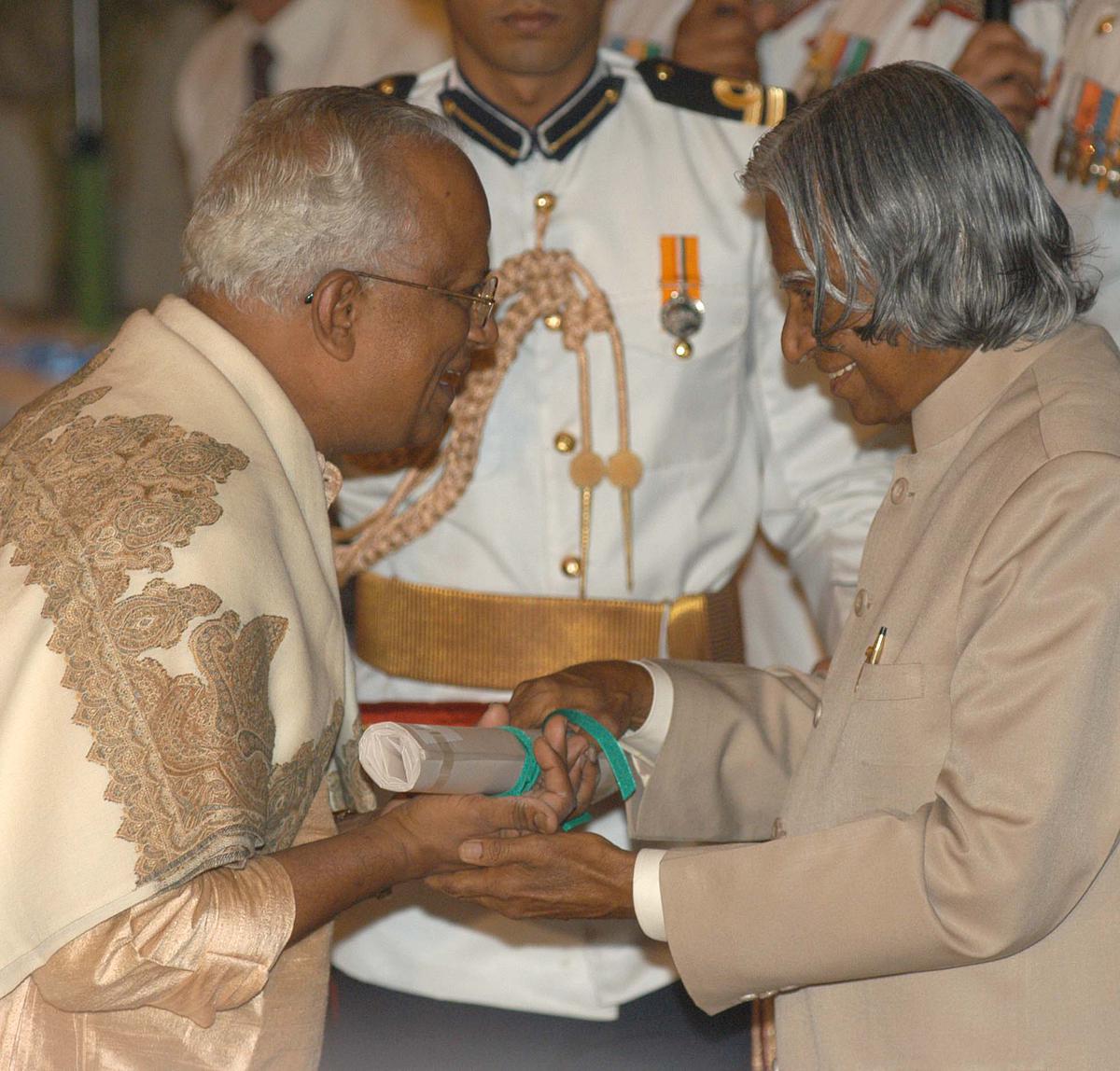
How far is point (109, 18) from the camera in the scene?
6.61 m

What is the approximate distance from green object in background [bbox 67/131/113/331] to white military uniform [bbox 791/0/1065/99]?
382 cm

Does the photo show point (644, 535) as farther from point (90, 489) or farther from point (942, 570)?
point (90, 489)

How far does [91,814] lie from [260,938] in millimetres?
203

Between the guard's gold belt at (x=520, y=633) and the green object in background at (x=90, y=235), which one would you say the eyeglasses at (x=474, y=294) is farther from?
the green object in background at (x=90, y=235)

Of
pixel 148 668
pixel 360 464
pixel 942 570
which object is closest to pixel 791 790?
pixel 942 570

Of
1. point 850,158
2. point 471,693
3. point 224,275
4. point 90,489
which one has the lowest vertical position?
point 471,693

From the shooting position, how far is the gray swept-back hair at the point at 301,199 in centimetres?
186

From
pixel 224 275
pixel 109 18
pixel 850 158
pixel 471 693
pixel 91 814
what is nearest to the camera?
pixel 91 814

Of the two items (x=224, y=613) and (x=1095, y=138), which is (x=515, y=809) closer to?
(x=224, y=613)

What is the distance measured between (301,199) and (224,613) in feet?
1.64

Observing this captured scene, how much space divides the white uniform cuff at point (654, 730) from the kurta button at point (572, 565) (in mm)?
409

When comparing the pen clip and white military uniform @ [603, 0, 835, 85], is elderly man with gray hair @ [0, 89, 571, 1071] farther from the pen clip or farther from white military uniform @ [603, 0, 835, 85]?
white military uniform @ [603, 0, 835, 85]

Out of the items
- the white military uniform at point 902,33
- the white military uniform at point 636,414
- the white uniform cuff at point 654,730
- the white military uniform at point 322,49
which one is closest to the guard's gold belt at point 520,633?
the white military uniform at point 636,414

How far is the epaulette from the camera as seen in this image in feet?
8.89
